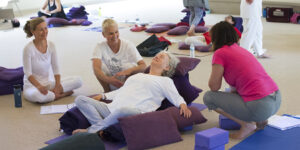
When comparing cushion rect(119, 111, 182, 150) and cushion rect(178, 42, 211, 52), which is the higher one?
cushion rect(178, 42, 211, 52)

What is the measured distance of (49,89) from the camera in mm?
4609

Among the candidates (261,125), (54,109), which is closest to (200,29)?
(54,109)

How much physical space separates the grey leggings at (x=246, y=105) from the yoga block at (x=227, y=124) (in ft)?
0.56

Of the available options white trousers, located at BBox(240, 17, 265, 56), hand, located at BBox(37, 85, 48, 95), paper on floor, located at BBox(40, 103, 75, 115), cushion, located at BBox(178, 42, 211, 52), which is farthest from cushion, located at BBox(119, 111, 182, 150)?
cushion, located at BBox(178, 42, 211, 52)

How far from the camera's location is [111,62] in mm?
4492

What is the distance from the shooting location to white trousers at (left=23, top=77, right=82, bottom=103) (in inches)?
174

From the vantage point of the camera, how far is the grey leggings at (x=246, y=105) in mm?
3305

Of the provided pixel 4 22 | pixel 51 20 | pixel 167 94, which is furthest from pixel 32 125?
pixel 4 22

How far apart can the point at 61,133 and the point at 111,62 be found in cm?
107

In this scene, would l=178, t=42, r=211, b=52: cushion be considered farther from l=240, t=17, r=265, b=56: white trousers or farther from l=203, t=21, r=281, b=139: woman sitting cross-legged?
l=203, t=21, r=281, b=139: woman sitting cross-legged

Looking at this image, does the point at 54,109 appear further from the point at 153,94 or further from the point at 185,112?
the point at 185,112

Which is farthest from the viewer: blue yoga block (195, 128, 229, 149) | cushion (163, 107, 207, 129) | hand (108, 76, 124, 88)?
hand (108, 76, 124, 88)

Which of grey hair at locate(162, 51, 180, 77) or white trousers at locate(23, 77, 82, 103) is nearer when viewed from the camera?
grey hair at locate(162, 51, 180, 77)

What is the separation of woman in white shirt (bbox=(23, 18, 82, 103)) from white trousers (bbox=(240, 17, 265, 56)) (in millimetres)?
2537
